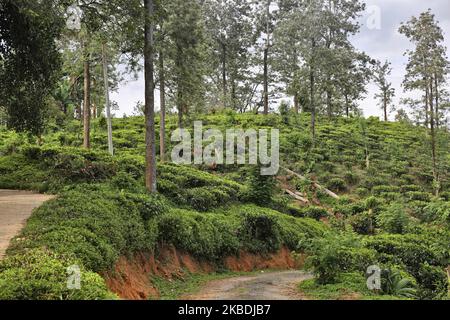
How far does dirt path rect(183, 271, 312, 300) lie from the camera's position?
10.5m

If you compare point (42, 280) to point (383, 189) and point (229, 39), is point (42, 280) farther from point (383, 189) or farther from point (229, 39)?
point (229, 39)

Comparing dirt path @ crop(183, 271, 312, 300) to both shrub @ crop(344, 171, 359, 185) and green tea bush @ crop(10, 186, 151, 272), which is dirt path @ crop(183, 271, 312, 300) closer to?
green tea bush @ crop(10, 186, 151, 272)

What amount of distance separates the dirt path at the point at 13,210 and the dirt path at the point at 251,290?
4.29 m

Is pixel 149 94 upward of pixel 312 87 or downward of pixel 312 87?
downward

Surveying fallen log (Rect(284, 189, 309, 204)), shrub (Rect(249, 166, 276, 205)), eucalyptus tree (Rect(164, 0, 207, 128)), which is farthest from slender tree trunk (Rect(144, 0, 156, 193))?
fallen log (Rect(284, 189, 309, 204))

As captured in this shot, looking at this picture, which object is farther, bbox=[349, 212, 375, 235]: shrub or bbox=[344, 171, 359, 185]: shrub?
bbox=[344, 171, 359, 185]: shrub

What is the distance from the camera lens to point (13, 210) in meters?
12.9

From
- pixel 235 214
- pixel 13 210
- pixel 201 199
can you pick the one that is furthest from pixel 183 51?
pixel 13 210

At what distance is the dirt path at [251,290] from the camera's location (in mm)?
10484

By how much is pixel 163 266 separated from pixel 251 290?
123 inches

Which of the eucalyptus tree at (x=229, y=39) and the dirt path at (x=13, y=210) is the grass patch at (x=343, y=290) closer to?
the dirt path at (x=13, y=210)

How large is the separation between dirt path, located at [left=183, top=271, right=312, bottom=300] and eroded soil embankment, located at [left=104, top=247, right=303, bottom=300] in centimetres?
109

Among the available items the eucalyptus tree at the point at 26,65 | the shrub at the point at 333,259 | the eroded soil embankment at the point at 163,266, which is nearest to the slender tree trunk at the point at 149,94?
the eucalyptus tree at the point at 26,65

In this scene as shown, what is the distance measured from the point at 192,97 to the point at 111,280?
54.1 ft
